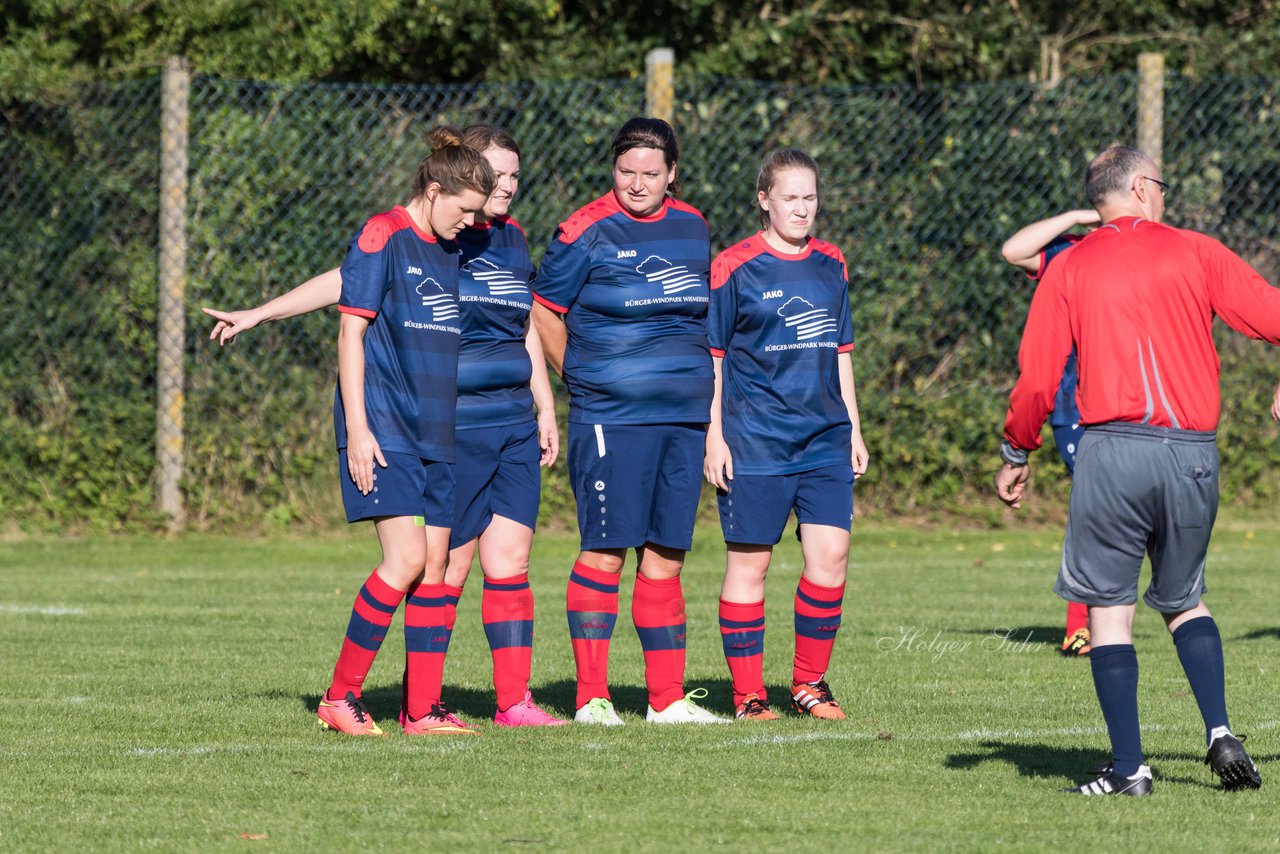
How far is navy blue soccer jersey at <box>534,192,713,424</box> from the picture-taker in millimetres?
6211

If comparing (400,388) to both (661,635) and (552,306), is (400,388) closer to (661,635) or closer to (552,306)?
(552,306)

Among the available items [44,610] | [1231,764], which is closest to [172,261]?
[44,610]

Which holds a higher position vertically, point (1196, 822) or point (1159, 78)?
point (1159, 78)

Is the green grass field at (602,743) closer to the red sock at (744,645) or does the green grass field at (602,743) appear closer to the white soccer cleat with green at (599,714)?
the white soccer cleat with green at (599,714)

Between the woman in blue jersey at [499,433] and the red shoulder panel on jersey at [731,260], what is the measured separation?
25.7 inches

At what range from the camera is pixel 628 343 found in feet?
20.5

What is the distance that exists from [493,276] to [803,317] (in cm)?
110

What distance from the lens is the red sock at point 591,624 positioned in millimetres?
6301

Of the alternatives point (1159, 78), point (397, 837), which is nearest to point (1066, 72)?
point (1159, 78)

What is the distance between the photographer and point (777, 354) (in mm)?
6406

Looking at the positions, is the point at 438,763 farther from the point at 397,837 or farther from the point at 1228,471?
the point at 1228,471

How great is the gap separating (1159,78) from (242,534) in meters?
6.85

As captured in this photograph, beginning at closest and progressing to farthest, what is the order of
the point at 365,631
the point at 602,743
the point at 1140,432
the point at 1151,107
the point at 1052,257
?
the point at 1140,432 < the point at 602,743 < the point at 365,631 < the point at 1052,257 < the point at 1151,107

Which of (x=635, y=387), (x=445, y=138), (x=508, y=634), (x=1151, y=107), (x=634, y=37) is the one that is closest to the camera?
(x=445, y=138)
